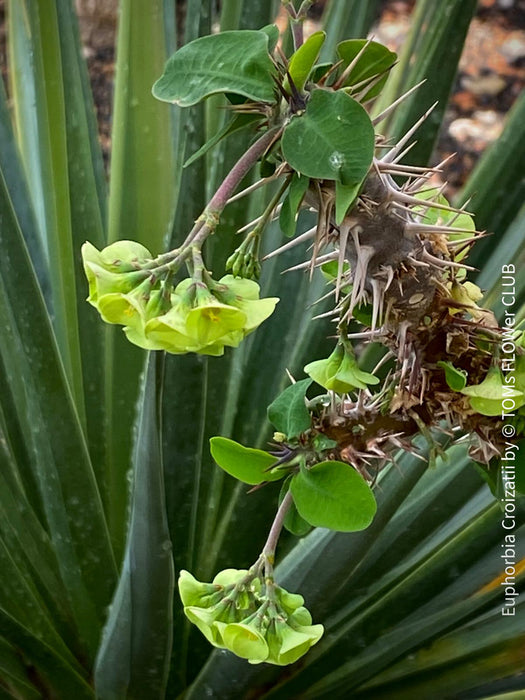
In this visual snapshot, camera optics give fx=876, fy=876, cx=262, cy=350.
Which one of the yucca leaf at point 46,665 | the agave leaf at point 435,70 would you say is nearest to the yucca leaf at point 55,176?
the yucca leaf at point 46,665

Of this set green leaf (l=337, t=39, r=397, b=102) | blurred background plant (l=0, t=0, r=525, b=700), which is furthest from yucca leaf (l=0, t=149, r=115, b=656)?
green leaf (l=337, t=39, r=397, b=102)

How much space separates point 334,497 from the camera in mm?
376

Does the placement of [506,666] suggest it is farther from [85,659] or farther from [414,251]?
[414,251]

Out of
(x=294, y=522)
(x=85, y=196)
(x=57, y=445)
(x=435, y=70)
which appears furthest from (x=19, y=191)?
(x=294, y=522)

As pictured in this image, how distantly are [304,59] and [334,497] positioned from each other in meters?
0.18

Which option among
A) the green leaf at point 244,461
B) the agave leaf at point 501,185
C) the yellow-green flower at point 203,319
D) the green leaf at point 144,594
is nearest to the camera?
the yellow-green flower at point 203,319

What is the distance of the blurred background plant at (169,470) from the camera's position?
616mm

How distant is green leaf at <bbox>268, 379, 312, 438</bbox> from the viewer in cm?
40

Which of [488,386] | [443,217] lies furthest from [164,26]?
[488,386]

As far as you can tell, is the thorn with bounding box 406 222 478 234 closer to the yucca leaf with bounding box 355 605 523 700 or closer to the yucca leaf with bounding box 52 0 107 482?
the yucca leaf with bounding box 355 605 523 700

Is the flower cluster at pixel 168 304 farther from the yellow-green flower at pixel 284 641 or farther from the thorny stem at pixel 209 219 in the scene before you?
the yellow-green flower at pixel 284 641

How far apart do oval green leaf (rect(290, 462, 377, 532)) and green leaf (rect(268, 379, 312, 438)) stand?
24mm

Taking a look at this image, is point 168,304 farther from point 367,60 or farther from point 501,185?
point 501,185

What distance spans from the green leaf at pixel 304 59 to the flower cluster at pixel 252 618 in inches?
7.7
